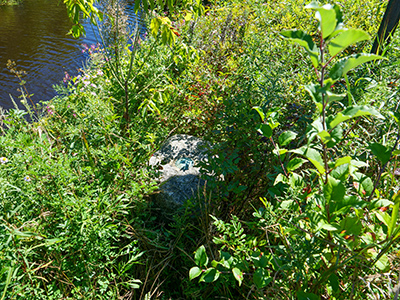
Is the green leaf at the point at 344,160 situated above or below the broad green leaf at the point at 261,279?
above

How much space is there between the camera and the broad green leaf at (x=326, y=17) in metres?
0.62

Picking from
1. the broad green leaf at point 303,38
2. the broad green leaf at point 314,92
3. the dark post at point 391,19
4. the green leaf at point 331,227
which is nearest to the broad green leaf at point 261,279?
the green leaf at point 331,227

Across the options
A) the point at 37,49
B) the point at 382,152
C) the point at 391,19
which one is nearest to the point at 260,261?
the point at 382,152

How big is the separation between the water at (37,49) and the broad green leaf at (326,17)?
6677 millimetres

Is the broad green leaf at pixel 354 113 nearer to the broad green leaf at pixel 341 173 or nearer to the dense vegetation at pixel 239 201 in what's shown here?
the dense vegetation at pixel 239 201

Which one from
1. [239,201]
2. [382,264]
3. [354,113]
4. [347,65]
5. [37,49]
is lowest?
[37,49]

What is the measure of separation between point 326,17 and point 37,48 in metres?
9.88

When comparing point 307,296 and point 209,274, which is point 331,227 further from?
point 209,274

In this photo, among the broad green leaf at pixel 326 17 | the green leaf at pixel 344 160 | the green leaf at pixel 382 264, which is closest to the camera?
the broad green leaf at pixel 326 17

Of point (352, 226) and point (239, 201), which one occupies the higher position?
point (352, 226)

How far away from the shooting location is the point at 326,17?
0.64m

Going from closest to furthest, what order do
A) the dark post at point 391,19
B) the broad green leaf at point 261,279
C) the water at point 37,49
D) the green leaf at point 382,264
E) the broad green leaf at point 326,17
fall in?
1. the broad green leaf at point 326,17
2. the green leaf at point 382,264
3. the broad green leaf at point 261,279
4. the dark post at point 391,19
5. the water at point 37,49

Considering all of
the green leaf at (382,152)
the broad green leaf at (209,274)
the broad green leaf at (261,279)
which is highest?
the green leaf at (382,152)

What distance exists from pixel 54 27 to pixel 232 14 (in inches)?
329
